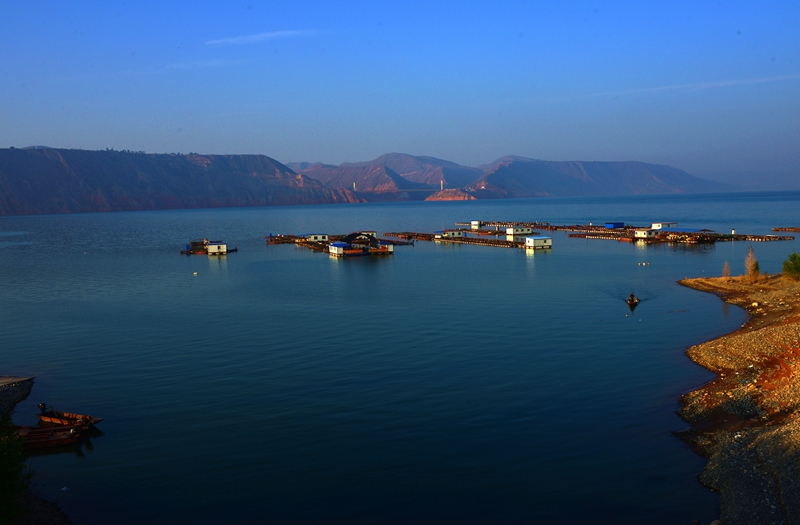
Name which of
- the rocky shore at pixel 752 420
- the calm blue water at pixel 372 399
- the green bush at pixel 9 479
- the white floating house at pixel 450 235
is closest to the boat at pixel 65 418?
the calm blue water at pixel 372 399

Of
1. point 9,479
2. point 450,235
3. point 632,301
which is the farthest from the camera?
point 450,235

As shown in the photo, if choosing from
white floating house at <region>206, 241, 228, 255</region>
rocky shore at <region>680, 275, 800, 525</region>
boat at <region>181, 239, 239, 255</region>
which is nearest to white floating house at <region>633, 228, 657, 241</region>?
boat at <region>181, 239, 239, 255</region>

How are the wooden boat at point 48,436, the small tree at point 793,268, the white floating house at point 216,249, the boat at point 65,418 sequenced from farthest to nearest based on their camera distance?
the white floating house at point 216,249 < the small tree at point 793,268 < the boat at point 65,418 < the wooden boat at point 48,436

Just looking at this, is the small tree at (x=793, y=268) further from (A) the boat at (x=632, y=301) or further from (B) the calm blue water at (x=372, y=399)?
(A) the boat at (x=632, y=301)

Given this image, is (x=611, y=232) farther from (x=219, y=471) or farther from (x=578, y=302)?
(x=219, y=471)

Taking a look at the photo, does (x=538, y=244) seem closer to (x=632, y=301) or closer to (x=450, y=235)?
(x=450, y=235)

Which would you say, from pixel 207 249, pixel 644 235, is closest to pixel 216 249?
pixel 207 249
